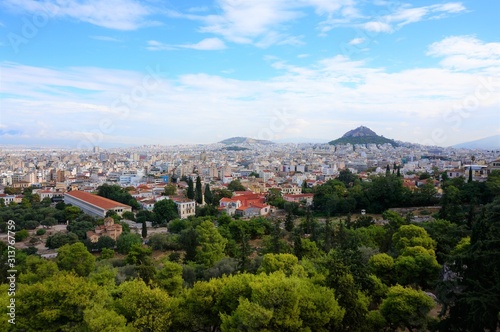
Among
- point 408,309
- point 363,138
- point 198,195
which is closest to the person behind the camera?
point 408,309

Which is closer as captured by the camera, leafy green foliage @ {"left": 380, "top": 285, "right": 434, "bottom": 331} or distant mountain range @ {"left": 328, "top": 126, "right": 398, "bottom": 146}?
leafy green foliage @ {"left": 380, "top": 285, "right": 434, "bottom": 331}

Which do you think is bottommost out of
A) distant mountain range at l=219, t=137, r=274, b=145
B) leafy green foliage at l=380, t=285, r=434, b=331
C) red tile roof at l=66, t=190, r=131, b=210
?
red tile roof at l=66, t=190, r=131, b=210

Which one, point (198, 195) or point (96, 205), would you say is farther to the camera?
point (198, 195)

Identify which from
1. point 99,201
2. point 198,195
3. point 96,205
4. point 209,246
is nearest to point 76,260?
point 209,246

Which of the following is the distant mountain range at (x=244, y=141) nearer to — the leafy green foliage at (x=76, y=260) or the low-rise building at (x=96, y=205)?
the low-rise building at (x=96, y=205)

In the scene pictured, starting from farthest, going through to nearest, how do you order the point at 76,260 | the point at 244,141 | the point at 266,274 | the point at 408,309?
the point at 244,141 < the point at 76,260 < the point at 266,274 < the point at 408,309

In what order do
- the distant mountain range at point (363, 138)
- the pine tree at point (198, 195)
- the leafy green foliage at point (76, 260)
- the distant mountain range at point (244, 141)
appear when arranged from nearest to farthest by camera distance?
the leafy green foliage at point (76, 260) → the pine tree at point (198, 195) → the distant mountain range at point (363, 138) → the distant mountain range at point (244, 141)

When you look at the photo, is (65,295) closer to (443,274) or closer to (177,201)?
(443,274)

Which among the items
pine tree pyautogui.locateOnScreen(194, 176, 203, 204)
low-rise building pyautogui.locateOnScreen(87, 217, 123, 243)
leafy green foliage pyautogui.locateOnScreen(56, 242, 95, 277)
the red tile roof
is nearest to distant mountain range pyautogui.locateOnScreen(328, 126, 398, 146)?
pine tree pyautogui.locateOnScreen(194, 176, 203, 204)

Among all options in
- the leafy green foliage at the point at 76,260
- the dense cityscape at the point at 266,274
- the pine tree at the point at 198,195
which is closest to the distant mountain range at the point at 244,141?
the pine tree at the point at 198,195

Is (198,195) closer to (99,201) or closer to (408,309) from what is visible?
(99,201)

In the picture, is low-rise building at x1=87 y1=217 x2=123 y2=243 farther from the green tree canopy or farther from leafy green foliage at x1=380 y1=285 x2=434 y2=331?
leafy green foliage at x1=380 y1=285 x2=434 y2=331

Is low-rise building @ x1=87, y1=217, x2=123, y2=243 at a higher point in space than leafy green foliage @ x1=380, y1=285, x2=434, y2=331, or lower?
lower
